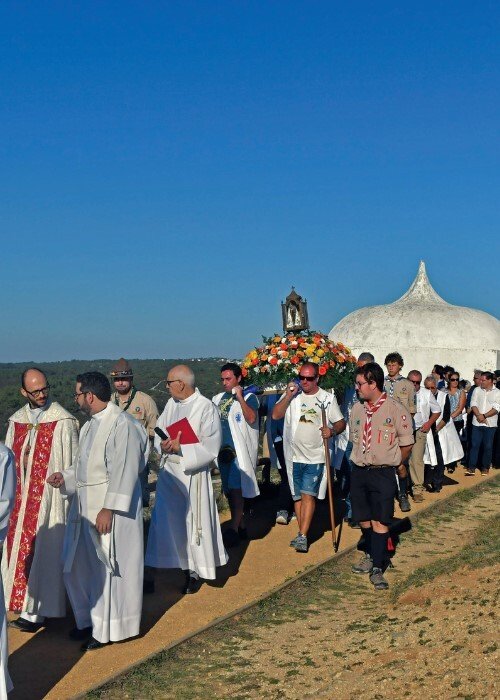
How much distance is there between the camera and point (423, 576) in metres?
7.93

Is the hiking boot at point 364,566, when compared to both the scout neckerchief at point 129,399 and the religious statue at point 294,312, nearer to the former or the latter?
the scout neckerchief at point 129,399

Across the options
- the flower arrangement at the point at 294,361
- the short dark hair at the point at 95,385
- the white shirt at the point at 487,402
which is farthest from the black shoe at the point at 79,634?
the white shirt at the point at 487,402

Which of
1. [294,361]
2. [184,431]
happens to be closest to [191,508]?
[184,431]

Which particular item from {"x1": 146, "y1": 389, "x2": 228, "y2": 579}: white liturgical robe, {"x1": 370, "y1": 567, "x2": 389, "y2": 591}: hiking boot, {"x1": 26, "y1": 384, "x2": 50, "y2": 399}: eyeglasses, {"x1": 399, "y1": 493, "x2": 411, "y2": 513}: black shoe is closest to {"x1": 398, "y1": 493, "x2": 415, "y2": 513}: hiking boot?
{"x1": 399, "y1": 493, "x2": 411, "y2": 513}: black shoe

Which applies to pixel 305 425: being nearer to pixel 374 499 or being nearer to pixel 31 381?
pixel 374 499

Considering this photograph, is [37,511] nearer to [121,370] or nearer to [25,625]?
[25,625]

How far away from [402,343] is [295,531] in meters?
16.6

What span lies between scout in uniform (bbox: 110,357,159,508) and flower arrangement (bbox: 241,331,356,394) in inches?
84.8

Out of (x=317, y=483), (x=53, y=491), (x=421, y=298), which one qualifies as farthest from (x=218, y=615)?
(x=421, y=298)

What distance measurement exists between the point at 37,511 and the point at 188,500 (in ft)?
4.75

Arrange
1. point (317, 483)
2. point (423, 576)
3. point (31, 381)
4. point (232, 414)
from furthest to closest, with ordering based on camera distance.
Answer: point (232, 414) → point (317, 483) → point (423, 576) → point (31, 381)

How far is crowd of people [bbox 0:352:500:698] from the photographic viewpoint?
657 cm

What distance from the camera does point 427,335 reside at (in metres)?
26.3

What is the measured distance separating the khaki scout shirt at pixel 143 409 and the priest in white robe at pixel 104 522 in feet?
7.64
